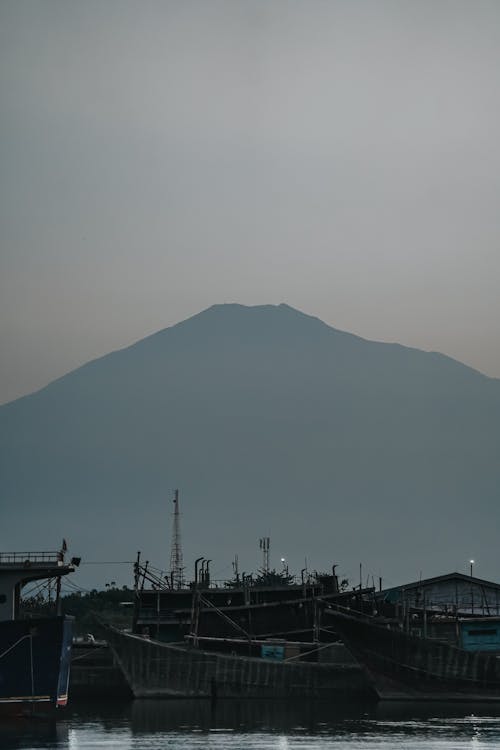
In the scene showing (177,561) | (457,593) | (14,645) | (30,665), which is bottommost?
(30,665)

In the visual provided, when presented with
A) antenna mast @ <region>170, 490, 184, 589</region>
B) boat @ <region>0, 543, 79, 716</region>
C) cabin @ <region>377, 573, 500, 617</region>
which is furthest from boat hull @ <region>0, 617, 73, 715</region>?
cabin @ <region>377, 573, 500, 617</region>

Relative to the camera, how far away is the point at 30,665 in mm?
67188

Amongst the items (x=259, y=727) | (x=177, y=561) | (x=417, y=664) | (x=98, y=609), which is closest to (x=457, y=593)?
(x=417, y=664)

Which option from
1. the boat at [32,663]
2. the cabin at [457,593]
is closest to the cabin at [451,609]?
the cabin at [457,593]

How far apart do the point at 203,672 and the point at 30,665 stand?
16.4 meters

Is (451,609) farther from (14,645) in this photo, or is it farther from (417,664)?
(14,645)

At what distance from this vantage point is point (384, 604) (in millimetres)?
94625

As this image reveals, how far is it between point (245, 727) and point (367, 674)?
14.0 meters

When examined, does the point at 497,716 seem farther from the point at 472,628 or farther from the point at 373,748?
the point at 373,748

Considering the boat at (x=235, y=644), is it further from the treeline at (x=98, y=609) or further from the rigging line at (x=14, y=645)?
the treeline at (x=98, y=609)

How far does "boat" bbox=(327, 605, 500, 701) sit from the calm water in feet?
3.38

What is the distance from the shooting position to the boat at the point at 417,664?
78.2 meters

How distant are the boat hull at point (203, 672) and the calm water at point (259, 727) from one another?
2.57 feet

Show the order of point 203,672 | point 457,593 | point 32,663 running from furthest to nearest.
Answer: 1. point 457,593
2. point 203,672
3. point 32,663
